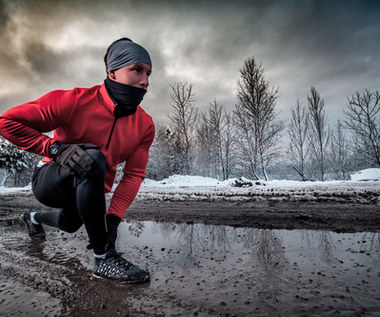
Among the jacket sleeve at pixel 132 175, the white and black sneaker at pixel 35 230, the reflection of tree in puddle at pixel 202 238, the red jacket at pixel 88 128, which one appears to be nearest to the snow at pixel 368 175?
the reflection of tree in puddle at pixel 202 238

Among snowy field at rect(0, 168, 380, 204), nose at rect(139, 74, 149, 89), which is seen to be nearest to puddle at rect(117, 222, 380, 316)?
nose at rect(139, 74, 149, 89)

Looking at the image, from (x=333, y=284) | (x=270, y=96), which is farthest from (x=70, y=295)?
(x=270, y=96)

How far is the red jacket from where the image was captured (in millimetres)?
1599

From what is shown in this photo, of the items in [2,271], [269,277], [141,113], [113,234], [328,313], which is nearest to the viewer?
[328,313]

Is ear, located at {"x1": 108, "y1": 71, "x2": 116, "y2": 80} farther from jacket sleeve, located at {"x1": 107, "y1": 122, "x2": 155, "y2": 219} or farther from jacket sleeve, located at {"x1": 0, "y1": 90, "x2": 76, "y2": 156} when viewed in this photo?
jacket sleeve, located at {"x1": 107, "y1": 122, "x2": 155, "y2": 219}

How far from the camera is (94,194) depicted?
1.65m

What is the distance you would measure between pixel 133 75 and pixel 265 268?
1815 mm

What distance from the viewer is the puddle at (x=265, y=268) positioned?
3.84 ft

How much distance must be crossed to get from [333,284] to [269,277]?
0.35 m

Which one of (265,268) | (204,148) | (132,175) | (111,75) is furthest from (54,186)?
(204,148)

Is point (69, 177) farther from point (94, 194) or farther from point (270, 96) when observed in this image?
point (270, 96)

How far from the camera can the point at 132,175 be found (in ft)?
7.45

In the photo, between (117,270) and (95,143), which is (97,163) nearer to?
(95,143)

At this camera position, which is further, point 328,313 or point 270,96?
point 270,96
